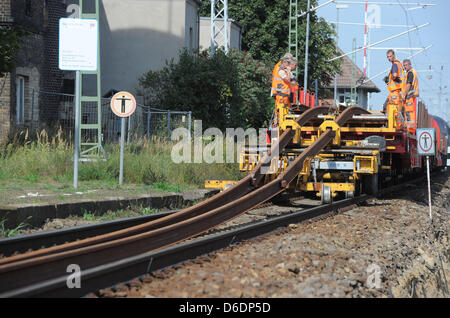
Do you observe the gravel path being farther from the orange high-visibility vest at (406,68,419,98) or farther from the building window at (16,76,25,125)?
the building window at (16,76,25,125)

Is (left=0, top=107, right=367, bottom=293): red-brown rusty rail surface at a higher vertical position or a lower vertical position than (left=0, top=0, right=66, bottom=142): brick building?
lower

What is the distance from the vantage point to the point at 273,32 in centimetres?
4425

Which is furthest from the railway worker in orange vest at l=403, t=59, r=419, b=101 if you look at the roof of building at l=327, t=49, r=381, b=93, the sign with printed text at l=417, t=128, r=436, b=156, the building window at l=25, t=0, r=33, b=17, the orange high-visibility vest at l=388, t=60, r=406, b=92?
the roof of building at l=327, t=49, r=381, b=93

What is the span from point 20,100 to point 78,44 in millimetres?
10484

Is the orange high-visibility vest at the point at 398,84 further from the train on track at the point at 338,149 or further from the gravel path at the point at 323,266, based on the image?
the gravel path at the point at 323,266

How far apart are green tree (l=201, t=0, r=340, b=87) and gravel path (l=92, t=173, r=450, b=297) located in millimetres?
35842

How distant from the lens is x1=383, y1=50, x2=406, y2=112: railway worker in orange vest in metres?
12.9

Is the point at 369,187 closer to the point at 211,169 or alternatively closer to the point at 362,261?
the point at 211,169

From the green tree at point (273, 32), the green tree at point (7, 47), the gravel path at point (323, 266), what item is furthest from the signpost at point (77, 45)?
the green tree at point (273, 32)

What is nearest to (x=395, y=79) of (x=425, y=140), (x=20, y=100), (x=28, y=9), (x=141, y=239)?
(x=425, y=140)

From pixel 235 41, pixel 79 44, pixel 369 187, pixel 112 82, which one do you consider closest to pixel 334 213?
pixel 369 187

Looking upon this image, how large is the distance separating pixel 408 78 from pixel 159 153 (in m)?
6.58

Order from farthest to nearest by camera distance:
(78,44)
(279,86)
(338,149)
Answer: (279,86) < (78,44) < (338,149)

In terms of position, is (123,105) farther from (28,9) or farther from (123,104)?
(28,9)
